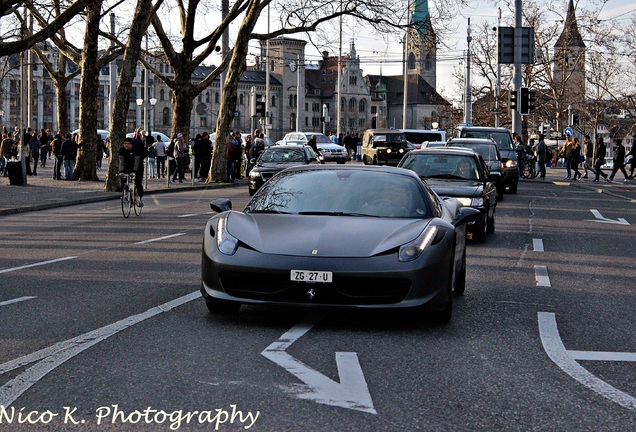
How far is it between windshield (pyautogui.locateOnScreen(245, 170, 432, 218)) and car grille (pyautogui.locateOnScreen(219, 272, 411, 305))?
115cm

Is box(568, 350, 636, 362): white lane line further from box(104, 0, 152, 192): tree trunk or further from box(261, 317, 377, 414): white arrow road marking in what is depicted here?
box(104, 0, 152, 192): tree trunk

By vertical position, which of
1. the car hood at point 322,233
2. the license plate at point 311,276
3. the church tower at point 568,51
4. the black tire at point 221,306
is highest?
the church tower at point 568,51

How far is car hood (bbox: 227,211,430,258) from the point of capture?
8375 mm

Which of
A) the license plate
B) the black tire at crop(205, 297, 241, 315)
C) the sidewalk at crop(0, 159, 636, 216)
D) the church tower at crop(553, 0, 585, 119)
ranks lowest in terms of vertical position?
the sidewalk at crop(0, 159, 636, 216)

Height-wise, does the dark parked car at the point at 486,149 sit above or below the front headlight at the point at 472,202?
above

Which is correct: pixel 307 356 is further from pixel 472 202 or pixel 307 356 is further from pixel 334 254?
pixel 472 202

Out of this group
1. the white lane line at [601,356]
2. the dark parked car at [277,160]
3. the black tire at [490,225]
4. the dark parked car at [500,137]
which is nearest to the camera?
the white lane line at [601,356]

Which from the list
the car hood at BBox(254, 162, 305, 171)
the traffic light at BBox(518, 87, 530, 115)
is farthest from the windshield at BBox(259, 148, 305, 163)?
the traffic light at BBox(518, 87, 530, 115)

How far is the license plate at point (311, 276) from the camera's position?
8203mm

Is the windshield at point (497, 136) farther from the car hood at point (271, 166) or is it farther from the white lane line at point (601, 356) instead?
the white lane line at point (601, 356)

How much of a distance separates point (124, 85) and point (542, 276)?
2272 centimetres

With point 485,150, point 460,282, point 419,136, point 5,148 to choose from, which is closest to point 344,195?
point 460,282

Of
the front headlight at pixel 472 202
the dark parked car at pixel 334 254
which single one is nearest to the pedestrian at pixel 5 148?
the front headlight at pixel 472 202

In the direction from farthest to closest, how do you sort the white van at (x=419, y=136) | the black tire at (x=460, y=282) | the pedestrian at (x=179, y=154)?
the white van at (x=419, y=136), the pedestrian at (x=179, y=154), the black tire at (x=460, y=282)
